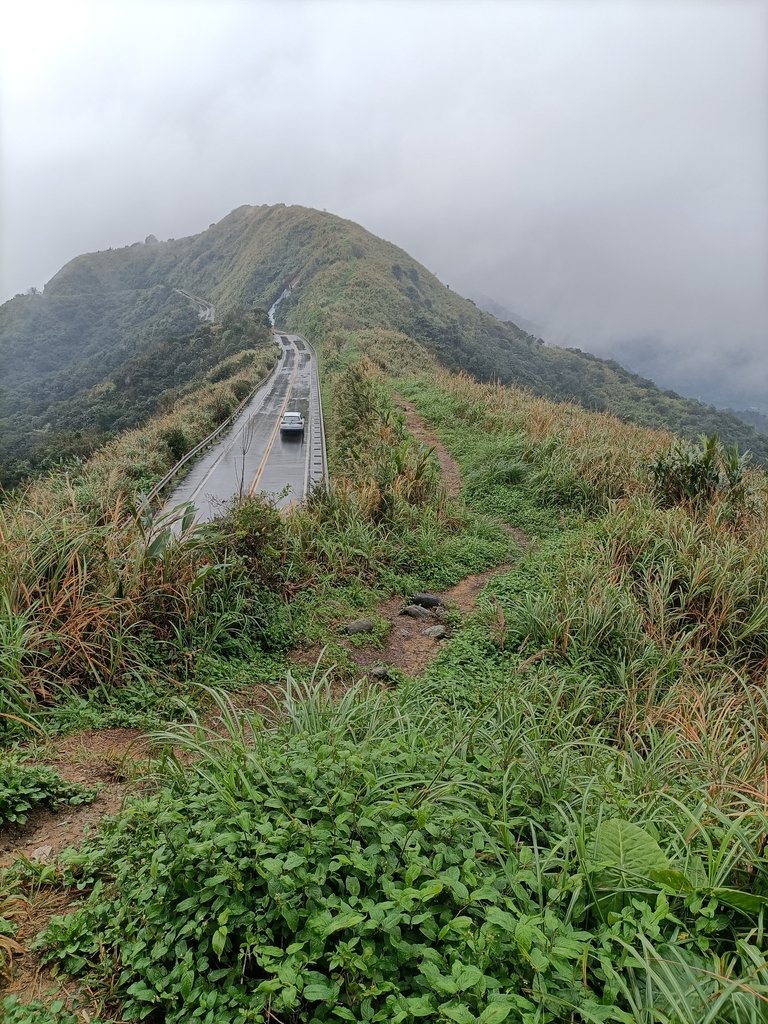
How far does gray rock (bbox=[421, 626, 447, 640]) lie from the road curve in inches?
152

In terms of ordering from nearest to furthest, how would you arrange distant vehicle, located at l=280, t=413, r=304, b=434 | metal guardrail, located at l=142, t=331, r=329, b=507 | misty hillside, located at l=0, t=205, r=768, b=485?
metal guardrail, located at l=142, t=331, r=329, b=507 → distant vehicle, located at l=280, t=413, r=304, b=434 → misty hillside, located at l=0, t=205, r=768, b=485

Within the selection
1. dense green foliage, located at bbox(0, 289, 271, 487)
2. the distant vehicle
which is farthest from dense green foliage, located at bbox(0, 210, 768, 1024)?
the distant vehicle

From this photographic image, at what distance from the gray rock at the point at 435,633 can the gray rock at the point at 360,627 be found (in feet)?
1.97

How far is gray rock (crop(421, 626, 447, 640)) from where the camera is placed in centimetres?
606

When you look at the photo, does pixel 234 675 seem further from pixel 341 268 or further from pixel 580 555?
pixel 341 268

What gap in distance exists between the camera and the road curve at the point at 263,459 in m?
14.6

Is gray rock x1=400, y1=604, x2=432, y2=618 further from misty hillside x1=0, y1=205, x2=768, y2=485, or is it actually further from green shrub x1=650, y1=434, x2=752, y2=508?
misty hillside x1=0, y1=205, x2=768, y2=485

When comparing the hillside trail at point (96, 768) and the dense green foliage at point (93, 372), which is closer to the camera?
the hillside trail at point (96, 768)

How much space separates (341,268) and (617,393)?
1503 inches

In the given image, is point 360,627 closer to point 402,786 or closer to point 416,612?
point 416,612

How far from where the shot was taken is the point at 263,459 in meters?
18.9

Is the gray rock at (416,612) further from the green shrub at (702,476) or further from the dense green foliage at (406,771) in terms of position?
the green shrub at (702,476)

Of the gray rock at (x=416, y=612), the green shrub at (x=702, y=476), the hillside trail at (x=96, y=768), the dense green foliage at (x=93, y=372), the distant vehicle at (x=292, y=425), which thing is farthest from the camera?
the dense green foliage at (x=93, y=372)

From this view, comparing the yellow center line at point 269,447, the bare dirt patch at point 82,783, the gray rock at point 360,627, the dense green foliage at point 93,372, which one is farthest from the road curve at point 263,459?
the bare dirt patch at point 82,783
